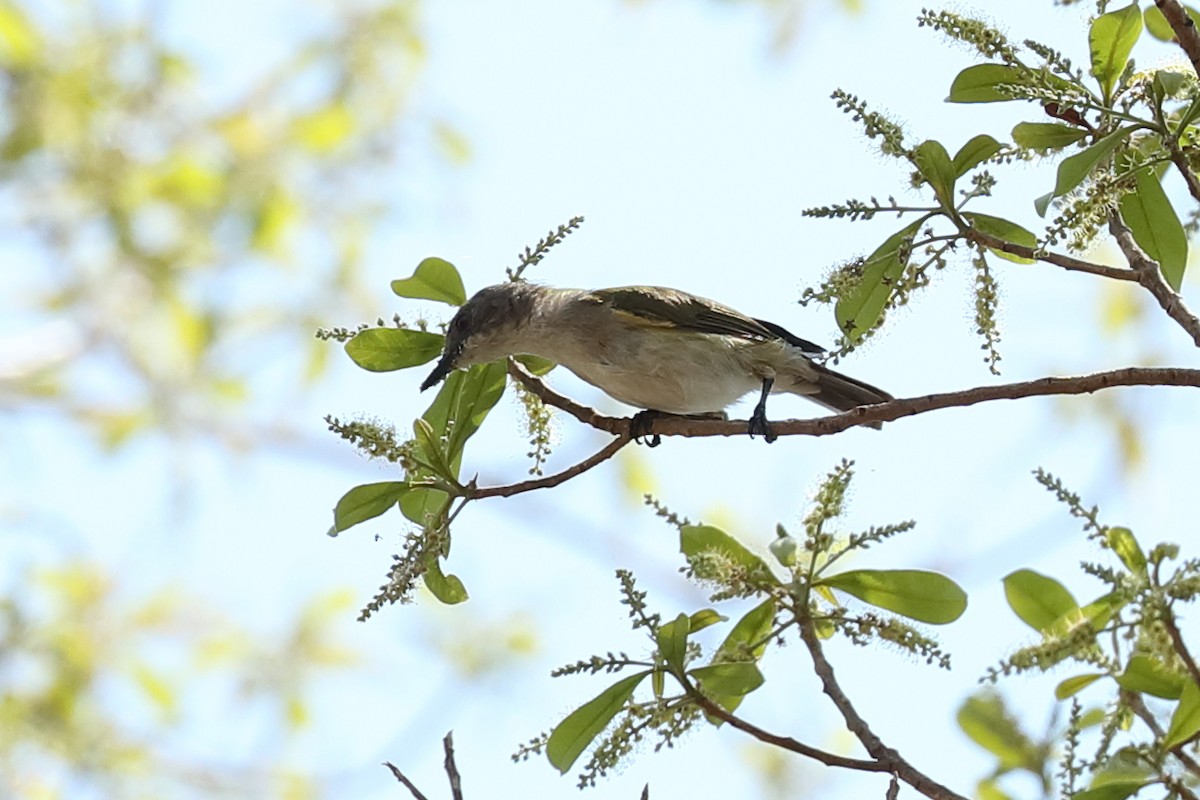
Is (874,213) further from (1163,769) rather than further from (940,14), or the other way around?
(1163,769)

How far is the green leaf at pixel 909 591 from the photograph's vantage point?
2.28m

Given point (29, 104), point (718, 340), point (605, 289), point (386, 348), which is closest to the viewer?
point (386, 348)

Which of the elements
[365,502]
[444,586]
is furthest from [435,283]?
[444,586]

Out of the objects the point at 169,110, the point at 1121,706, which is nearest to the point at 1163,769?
the point at 1121,706

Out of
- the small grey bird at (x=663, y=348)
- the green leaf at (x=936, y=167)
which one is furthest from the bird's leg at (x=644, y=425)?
the green leaf at (x=936, y=167)

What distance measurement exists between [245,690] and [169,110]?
3141 millimetres

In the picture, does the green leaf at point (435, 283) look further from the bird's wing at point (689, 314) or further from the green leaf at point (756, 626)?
the bird's wing at point (689, 314)

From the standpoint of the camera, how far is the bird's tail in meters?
3.95

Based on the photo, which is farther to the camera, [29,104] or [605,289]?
[29,104]

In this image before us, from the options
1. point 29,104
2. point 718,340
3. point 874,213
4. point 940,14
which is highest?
point 29,104

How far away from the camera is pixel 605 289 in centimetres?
411

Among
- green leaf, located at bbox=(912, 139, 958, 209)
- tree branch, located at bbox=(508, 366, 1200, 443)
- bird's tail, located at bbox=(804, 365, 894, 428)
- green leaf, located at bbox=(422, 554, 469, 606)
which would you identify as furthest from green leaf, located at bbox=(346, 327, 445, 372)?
bird's tail, located at bbox=(804, 365, 894, 428)

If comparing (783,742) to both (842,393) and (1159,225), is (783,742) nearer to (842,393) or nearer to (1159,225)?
(1159,225)

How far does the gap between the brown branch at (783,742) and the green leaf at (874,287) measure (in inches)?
24.7
